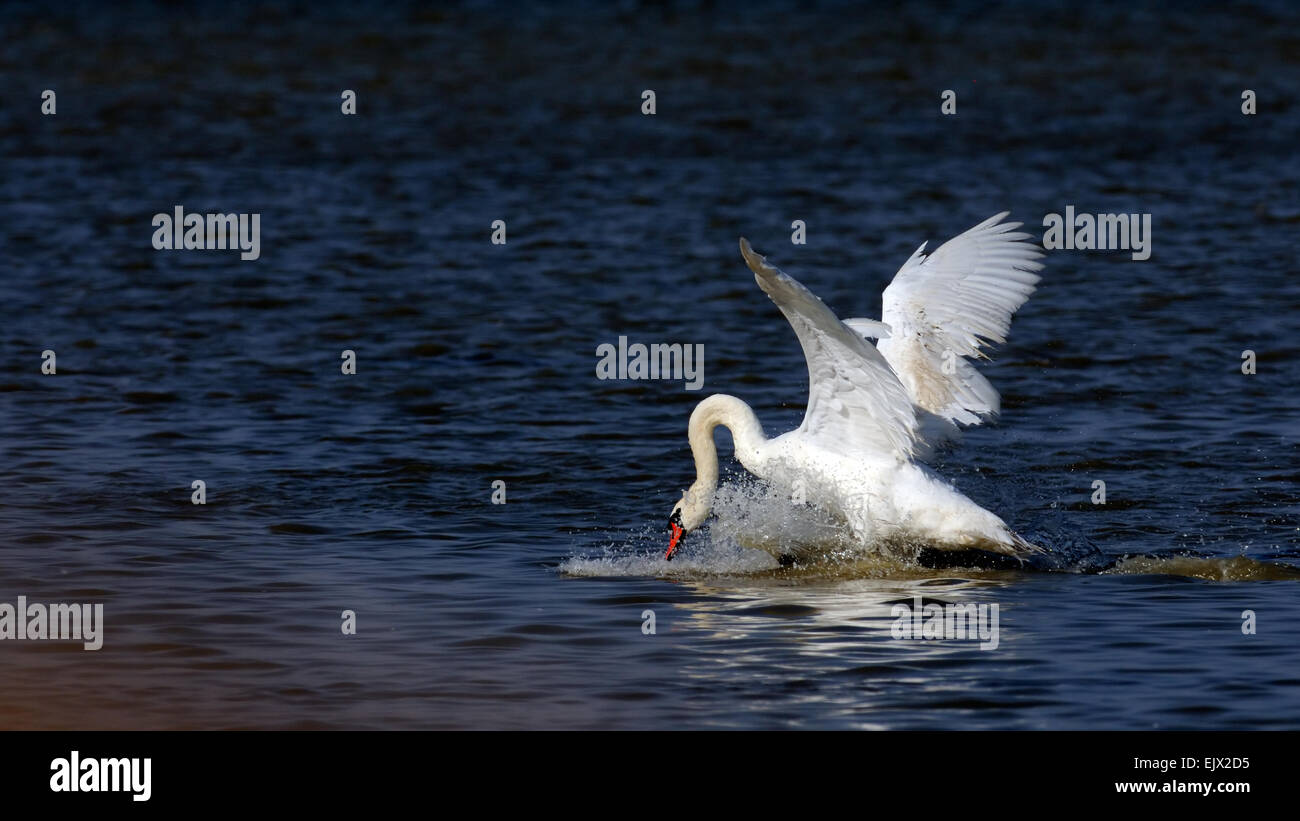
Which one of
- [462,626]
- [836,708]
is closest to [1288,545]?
[836,708]

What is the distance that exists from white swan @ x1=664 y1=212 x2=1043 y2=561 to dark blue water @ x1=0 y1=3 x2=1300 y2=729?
1.30 feet

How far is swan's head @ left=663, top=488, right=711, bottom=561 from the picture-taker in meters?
12.0

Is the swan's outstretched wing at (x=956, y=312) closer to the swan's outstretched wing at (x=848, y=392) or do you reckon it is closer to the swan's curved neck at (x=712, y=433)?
the swan's outstretched wing at (x=848, y=392)

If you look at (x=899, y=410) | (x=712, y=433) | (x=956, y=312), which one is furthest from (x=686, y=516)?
(x=956, y=312)

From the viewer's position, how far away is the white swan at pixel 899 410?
11531 millimetres

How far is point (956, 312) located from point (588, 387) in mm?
5174

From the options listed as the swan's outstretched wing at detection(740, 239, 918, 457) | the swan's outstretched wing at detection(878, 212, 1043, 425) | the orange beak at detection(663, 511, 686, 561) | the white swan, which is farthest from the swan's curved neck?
the swan's outstretched wing at detection(878, 212, 1043, 425)

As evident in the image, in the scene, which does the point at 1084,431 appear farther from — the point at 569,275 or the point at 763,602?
the point at 569,275

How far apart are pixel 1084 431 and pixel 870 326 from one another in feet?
15.0

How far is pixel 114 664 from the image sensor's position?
9891 millimetres

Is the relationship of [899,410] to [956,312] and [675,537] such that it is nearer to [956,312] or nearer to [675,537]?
[956,312]

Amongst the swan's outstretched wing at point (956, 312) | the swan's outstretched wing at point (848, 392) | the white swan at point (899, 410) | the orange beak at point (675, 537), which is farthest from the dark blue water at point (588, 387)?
the swan's outstretched wing at point (956, 312)

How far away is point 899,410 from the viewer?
11531mm

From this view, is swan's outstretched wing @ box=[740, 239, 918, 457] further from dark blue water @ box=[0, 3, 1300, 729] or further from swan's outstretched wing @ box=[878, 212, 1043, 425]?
dark blue water @ box=[0, 3, 1300, 729]
